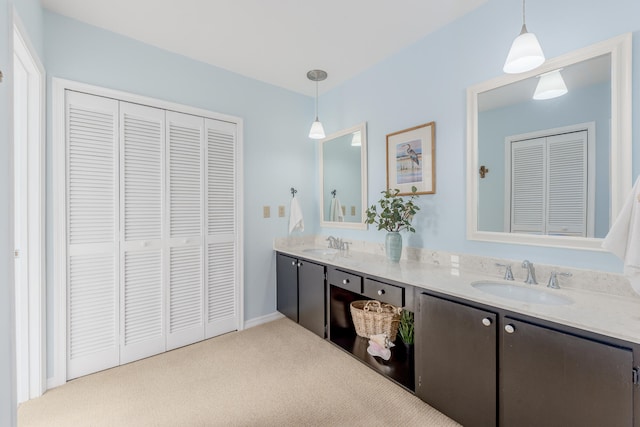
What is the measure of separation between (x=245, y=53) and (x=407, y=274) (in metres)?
2.28

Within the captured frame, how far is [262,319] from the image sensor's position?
307cm

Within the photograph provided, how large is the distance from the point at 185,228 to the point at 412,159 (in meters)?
2.04

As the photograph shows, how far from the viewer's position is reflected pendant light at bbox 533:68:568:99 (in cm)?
162

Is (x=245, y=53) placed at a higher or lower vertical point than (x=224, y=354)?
higher

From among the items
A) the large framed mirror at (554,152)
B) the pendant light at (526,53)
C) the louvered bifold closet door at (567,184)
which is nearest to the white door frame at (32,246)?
the pendant light at (526,53)

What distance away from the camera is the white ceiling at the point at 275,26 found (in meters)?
1.94

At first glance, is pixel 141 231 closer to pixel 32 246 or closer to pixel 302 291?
pixel 32 246

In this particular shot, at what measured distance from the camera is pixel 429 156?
2252 mm

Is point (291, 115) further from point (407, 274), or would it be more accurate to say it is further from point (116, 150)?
point (407, 274)

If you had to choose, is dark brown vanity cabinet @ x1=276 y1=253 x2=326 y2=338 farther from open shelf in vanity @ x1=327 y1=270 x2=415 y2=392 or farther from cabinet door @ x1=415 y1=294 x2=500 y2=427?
cabinet door @ x1=415 y1=294 x2=500 y2=427

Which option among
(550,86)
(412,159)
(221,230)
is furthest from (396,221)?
(221,230)

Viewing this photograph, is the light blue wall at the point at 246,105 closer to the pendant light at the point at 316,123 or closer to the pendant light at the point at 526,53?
the pendant light at the point at 316,123

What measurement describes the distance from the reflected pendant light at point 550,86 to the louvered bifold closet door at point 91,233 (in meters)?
2.91

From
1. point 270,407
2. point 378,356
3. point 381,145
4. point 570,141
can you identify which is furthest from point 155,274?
point 570,141
